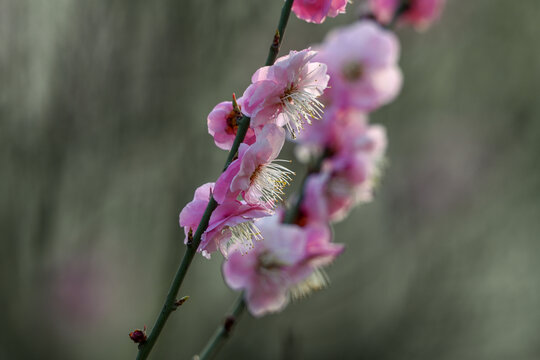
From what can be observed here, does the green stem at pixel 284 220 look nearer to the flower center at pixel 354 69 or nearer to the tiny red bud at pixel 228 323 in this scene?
the tiny red bud at pixel 228 323

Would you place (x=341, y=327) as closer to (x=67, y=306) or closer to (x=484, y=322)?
(x=484, y=322)

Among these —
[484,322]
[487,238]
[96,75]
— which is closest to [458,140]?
[487,238]

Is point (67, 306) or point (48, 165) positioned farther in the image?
point (67, 306)

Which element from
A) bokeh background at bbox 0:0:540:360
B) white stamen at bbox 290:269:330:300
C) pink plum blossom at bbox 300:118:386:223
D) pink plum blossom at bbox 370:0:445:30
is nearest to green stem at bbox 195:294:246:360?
white stamen at bbox 290:269:330:300

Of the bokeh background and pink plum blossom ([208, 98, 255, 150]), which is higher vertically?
the bokeh background

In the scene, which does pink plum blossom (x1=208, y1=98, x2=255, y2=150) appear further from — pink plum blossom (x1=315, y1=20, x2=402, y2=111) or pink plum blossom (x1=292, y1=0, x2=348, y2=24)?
pink plum blossom (x1=315, y1=20, x2=402, y2=111)

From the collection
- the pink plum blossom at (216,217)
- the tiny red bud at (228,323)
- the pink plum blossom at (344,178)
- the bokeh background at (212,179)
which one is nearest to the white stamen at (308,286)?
the pink plum blossom at (344,178)
